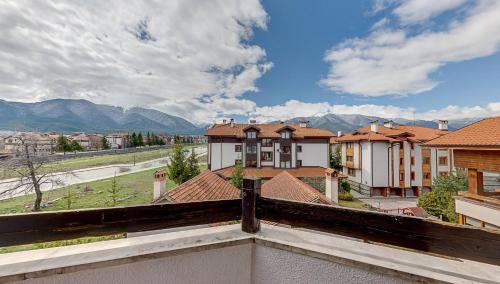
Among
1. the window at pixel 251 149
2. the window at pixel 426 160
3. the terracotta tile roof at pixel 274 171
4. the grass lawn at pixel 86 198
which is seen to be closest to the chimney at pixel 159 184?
the grass lawn at pixel 86 198

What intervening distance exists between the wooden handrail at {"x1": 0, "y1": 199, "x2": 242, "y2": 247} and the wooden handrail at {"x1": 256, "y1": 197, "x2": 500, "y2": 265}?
1.47ft

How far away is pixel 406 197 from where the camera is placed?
92.0 feet

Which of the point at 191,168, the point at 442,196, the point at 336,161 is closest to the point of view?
the point at 442,196

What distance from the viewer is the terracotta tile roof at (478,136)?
559 centimetres

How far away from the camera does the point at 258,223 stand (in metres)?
1.96

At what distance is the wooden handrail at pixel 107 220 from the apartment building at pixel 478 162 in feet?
23.5

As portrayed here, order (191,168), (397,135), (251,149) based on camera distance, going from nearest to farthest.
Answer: (191,168) < (397,135) < (251,149)

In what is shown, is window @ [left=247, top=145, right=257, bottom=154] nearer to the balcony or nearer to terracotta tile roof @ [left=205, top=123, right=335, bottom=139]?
terracotta tile roof @ [left=205, top=123, right=335, bottom=139]

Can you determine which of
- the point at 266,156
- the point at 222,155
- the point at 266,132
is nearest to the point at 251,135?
the point at 266,132

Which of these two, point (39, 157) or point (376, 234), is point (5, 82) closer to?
point (39, 157)

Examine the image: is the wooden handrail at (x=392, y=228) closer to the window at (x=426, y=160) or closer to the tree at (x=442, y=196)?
the tree at (x=442, y=196)

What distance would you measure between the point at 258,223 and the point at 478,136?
780cm

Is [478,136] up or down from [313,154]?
up

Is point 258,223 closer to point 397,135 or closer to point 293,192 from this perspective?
point 293,192
